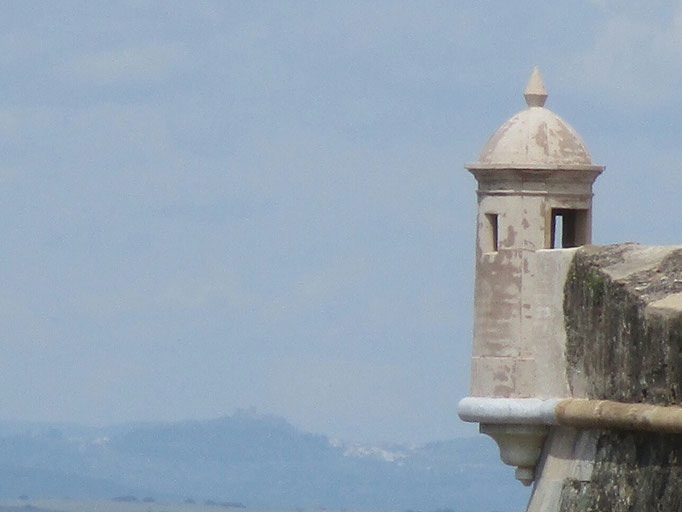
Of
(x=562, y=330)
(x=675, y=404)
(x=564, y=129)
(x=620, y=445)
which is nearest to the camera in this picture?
(x=675, y=404)

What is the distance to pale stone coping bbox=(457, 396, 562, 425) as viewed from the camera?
13.4m

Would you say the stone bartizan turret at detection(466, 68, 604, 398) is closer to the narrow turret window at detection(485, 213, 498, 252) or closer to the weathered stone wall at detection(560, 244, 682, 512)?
the narrow turret window at detection(485, 213, 498, 252)

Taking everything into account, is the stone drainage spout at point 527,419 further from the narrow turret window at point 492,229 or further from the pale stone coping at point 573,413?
the narrow turret window at point 492,229

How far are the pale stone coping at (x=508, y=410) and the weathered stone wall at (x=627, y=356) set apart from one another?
253 mm

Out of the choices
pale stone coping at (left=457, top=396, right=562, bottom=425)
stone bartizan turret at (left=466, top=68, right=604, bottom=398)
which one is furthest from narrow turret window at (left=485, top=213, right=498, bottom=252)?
pale stone coping at (left=457, top=396, right=562, bottom=425)

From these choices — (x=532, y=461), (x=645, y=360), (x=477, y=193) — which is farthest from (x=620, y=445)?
(x=477, y=193)

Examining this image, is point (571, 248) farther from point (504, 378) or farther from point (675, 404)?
point (675, 404)

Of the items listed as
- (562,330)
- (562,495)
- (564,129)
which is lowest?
(562,495)

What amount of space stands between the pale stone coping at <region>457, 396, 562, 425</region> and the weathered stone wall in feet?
0.83

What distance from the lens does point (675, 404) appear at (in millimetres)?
11688

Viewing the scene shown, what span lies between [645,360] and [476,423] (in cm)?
227

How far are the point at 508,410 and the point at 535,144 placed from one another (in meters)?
1.56

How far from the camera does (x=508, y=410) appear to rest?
13.8 metres

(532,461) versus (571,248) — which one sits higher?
Result: (571,248)
